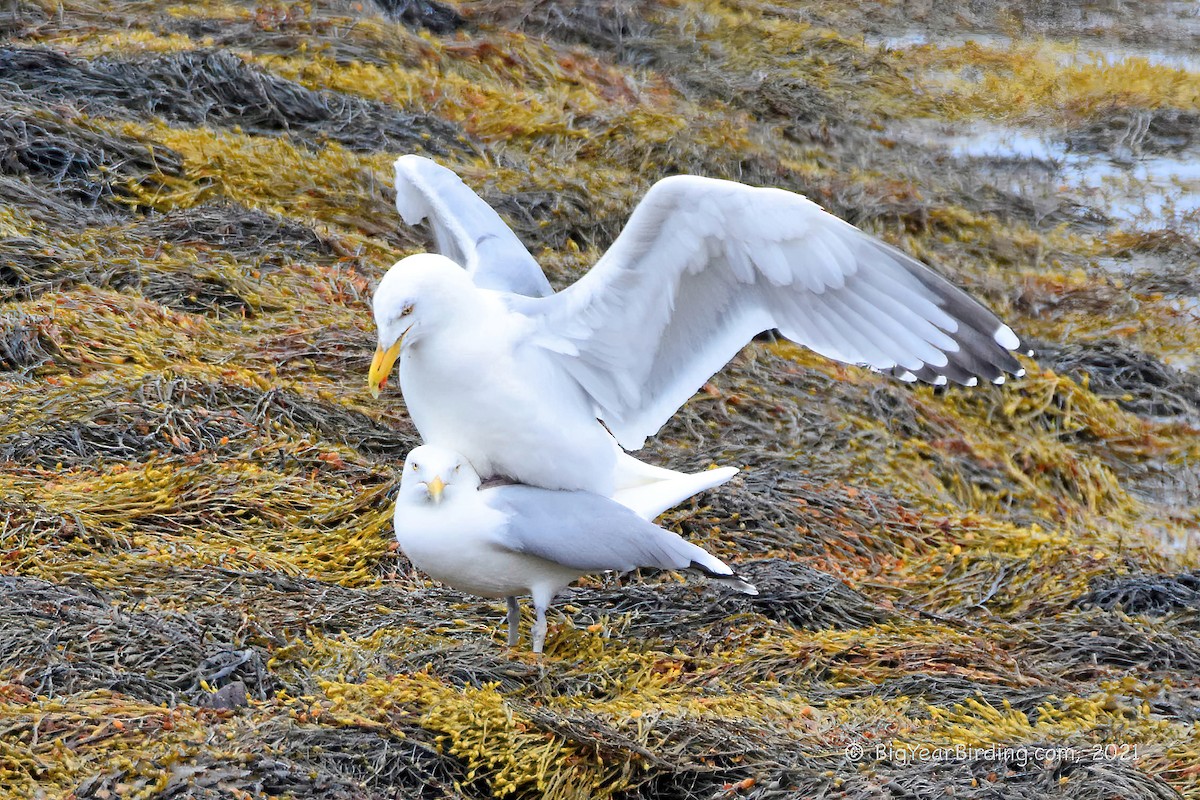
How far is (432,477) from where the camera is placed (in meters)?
3.61

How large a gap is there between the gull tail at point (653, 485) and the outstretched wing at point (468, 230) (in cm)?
65

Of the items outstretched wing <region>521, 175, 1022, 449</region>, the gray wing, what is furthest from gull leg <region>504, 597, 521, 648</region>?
outstretched wing <region>521, 175, 1022, 449</region>

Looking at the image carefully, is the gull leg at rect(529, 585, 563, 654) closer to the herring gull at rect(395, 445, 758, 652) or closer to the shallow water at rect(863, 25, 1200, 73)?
the herring gull at rect(395, 445, 758, 652)

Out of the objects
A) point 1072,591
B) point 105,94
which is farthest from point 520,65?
point 1072,591

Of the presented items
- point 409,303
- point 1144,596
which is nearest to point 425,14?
point 409,303

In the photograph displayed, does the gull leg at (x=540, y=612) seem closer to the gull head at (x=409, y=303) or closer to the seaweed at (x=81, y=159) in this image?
the gull head at (x=409, y=303)

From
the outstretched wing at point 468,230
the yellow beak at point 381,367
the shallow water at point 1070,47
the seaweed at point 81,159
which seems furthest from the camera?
the shallow water at point 1070,47

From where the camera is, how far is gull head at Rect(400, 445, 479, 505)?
361 cm

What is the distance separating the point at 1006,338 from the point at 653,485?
3.60ft

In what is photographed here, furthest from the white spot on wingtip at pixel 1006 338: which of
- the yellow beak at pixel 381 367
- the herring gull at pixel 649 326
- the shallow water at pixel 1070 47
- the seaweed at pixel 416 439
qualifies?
the shallow water at pixel 1070 47

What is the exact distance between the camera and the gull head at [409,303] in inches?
142

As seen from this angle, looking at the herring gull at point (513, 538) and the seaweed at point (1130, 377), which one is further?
the seaweed at point (1130, 377)

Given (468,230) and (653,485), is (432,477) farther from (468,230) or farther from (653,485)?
(468,230)

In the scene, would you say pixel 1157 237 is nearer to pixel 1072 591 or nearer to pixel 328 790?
pixel 1072 591
